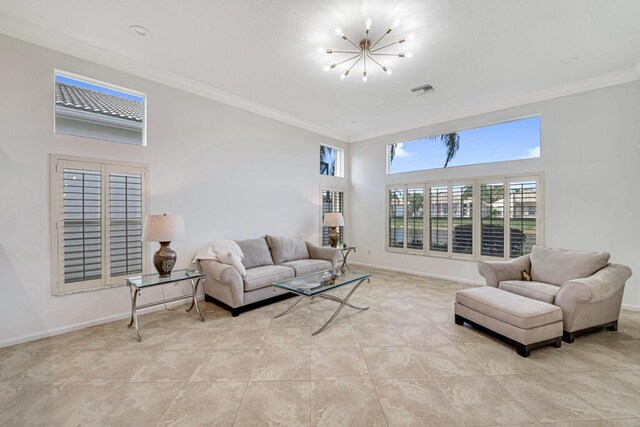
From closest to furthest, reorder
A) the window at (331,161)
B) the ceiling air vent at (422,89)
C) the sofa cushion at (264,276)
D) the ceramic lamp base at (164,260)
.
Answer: the ceramic lamp base at (164,260)
the sofa cushion at (264,276)
the ceiling air vent at (422,89)
the window at (331,161)

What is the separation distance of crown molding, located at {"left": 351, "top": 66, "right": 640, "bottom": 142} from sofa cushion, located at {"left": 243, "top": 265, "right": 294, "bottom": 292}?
399cm

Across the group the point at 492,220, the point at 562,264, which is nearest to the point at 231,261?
the point at 562,264

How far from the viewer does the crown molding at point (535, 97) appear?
11.9 feet

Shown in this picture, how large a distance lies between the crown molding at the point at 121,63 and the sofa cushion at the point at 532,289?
14.7 feet

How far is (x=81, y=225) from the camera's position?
304cm

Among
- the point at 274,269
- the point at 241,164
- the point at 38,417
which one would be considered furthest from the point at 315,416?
the point at 241,164

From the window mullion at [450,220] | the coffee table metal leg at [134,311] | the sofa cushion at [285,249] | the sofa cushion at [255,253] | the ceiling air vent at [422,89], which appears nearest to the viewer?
the coffee table metal leg at [134,311]

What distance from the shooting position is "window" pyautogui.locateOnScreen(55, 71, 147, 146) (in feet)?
9.97

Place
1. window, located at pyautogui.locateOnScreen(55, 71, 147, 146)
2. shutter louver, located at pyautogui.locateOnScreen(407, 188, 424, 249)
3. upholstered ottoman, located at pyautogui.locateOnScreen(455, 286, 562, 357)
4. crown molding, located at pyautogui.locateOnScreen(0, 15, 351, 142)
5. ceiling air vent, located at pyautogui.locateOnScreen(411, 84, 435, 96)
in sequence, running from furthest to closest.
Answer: shutter louver, located at pyautogui.locateOnScreen(407, 188, 424, 249)
ceiling air vent, located at pyautogui.locateOnScreen(411, 84, 435, 96)
window, located at pyautogui.locateOnScreen(55, 71, 147, 146)
crown molding, located at pyautogui.locateOnScreen(0, 15, 351, 142)
upholstered ottoman, located at pyautogui.locateOnScreen(455, 286, 562, 357)

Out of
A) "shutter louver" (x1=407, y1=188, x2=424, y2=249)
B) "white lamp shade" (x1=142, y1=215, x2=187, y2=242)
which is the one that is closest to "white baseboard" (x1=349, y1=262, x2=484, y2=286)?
"shutter louver" (x1=407, y1=188, x2=424, y2=249)

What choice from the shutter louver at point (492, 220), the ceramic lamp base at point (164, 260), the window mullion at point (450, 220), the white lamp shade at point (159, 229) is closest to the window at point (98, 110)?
the white lamp shade at point (159, 229)

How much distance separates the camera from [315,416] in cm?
175

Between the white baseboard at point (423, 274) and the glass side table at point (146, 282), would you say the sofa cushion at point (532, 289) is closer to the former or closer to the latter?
the white baseboard at point (423, 274)

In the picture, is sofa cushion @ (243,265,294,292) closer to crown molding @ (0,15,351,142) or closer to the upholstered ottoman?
the upholstered ottoman
